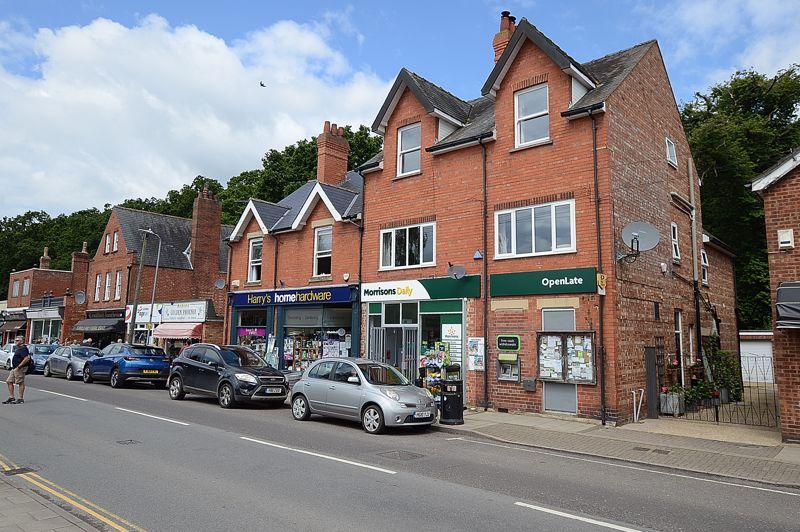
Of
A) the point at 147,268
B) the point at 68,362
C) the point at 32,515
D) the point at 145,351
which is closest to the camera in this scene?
the point at 32,515

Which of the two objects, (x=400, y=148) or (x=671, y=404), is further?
(x=400, y=148)

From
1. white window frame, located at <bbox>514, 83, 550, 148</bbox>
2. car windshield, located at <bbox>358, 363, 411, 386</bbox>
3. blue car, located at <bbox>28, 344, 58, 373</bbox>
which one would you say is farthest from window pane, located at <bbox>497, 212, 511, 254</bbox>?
blue car, located at <bbox>28, 344, 58, 373</bbox>

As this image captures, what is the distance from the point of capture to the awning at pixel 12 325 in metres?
49.2

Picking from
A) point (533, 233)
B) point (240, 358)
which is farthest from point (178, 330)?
point (533, 233)

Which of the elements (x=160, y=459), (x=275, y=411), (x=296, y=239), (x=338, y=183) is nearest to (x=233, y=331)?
(x=296, y=239)

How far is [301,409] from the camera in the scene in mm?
14023

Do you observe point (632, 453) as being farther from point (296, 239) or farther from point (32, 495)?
point (296, 239)

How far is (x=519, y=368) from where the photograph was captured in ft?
50.3

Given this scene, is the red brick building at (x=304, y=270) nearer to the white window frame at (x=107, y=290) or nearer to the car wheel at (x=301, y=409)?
the car wheel at (x=301, y=409)

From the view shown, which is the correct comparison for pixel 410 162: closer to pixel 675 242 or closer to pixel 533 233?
pixel 533 233

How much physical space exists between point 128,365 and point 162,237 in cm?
2026

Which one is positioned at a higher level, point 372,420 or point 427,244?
point 427,244

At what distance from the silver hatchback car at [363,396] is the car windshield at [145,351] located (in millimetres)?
11298

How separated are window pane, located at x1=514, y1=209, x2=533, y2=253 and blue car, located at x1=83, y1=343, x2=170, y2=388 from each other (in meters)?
15.2
